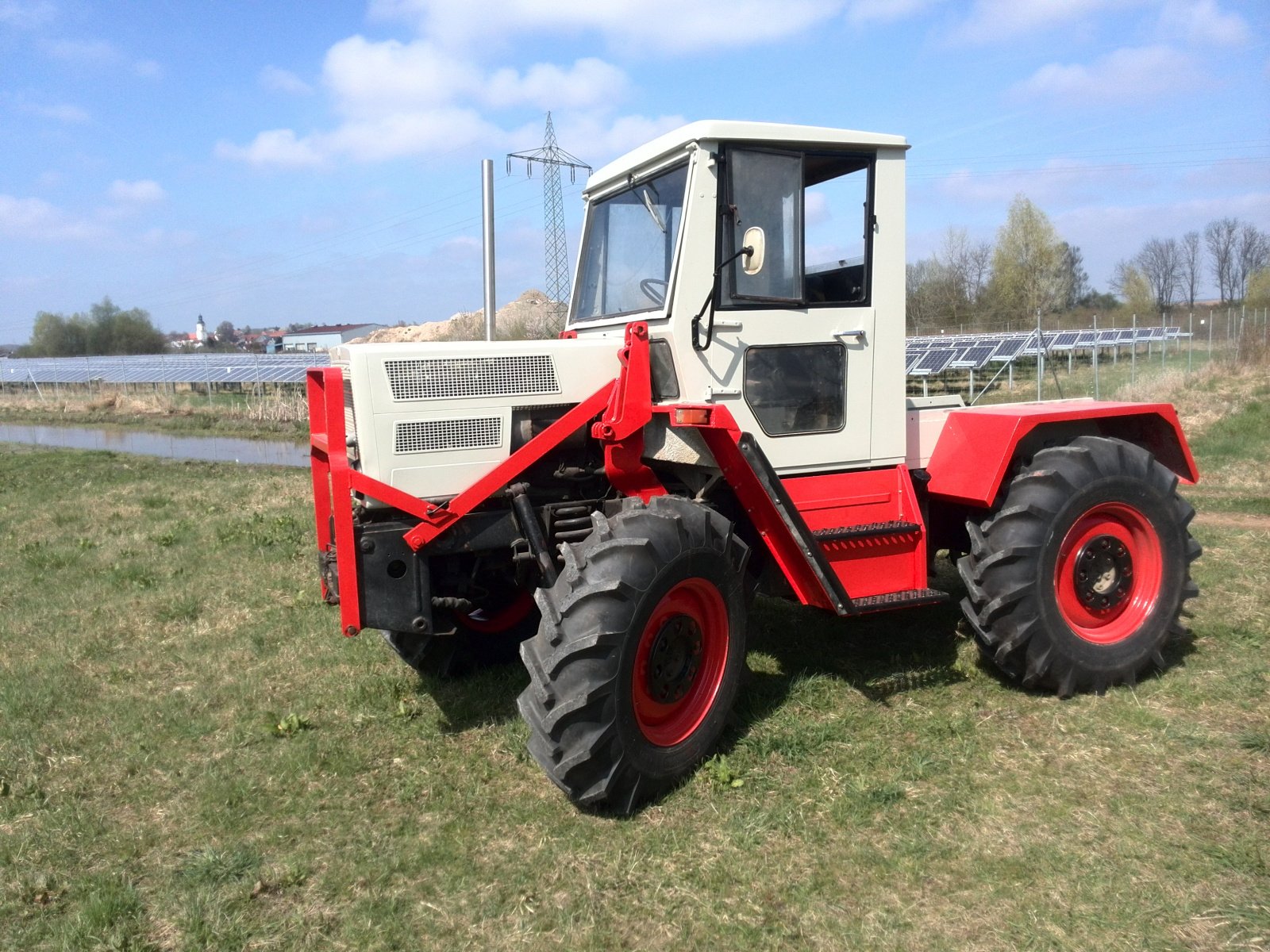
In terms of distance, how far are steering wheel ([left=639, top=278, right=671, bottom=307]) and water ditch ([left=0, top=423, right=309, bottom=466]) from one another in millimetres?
13439

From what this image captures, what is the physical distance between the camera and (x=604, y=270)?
5.37 m

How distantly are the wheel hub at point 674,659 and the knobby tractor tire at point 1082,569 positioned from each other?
62.8 inches

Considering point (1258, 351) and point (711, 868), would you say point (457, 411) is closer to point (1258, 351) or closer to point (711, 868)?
point (711, 868)

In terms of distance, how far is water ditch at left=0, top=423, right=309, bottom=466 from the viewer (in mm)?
18641

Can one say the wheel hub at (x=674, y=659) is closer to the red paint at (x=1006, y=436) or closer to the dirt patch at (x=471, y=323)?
the red paint at (x=1006, y=436)

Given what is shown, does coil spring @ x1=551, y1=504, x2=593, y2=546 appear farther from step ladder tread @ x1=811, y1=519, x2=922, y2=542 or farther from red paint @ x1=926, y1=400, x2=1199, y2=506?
red paint @ x1=926, y1=400, x2=1199, y2=506

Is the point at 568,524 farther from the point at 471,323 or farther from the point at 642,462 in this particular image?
the point at 471,323

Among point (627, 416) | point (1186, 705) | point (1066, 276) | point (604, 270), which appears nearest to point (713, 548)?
point (627, 416)

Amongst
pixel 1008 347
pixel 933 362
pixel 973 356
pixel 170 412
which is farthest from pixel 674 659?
pixel 170 412

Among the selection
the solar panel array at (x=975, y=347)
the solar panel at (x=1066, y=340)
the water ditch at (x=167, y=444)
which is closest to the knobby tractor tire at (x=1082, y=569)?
the water ditch at (x=167, y=444)

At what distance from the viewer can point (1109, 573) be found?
5.28 m

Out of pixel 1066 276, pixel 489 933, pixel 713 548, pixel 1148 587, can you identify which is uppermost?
pixel 1066 276

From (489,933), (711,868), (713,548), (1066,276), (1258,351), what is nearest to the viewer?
(489,933)

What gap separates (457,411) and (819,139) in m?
2.25
